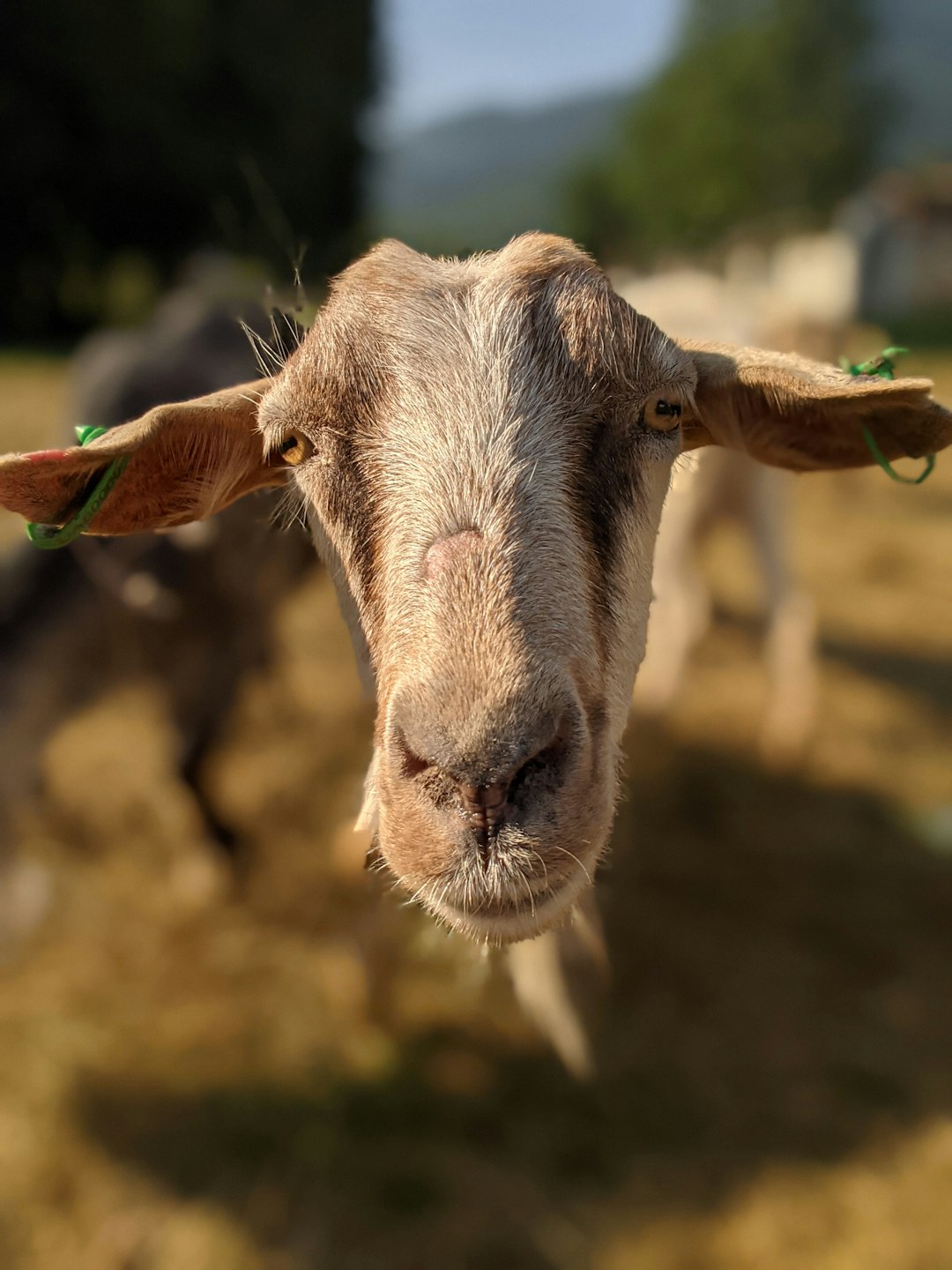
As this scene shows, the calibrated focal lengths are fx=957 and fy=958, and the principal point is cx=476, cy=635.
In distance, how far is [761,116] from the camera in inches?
1594

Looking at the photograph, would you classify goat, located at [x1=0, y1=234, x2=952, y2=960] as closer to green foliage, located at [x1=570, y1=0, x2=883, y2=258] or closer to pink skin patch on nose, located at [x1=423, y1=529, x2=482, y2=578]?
pink skin patch on nose, located at [x1=423, y1=529, x2=482, y2=578]

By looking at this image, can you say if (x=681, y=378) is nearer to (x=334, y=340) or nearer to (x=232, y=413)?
(x=334, y=340)

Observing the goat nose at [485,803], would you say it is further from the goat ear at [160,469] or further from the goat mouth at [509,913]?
the goat ear at [160,469]

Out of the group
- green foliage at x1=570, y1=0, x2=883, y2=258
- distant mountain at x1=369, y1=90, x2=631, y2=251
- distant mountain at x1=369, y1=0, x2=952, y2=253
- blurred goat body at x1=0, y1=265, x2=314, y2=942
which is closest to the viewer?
distant mountain at x1=369, y1=90, x2=631, y2=251

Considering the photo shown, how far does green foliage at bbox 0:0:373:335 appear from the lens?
2183 cm

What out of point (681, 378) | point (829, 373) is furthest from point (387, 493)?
point (829, 373)

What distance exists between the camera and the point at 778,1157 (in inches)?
132

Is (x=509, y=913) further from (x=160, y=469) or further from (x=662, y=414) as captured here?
(x=160, y=469)

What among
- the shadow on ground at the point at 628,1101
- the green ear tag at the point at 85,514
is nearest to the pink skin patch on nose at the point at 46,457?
the green ear tag at the point at 85,514

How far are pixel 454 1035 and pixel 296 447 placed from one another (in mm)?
2796

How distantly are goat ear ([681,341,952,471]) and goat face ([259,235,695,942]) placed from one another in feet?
0.52

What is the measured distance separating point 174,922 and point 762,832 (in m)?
2.96

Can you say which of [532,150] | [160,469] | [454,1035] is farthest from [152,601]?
[532,150]

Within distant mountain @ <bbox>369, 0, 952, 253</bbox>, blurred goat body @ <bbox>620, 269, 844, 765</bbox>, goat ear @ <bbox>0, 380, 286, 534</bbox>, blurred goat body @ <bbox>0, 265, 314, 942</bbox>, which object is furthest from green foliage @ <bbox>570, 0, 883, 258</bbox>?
goat ear @ <bbox>0, 380, 286, 534</bbox>
